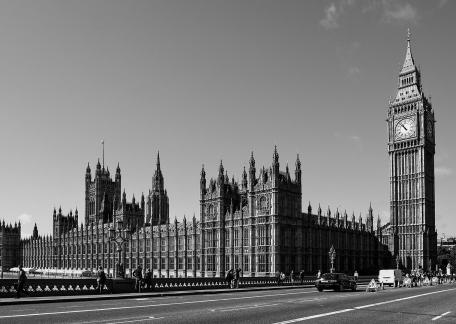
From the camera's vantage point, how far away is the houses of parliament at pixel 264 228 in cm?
7856

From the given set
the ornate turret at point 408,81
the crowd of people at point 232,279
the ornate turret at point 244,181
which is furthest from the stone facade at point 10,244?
the crowd of people at point 232,279

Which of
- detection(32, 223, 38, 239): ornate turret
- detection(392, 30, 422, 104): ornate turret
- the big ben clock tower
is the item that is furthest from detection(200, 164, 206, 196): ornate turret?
detection(32, 223, 38, 239): ornate turret

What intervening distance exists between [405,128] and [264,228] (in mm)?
51087

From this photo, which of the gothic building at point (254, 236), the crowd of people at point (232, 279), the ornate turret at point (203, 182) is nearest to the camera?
the crowd of people at point (232, 279)

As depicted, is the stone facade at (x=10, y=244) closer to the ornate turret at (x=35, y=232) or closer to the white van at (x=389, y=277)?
the ornate turret at (x=35, y=232)

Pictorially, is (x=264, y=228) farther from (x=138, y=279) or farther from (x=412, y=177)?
(x=412, y=177)

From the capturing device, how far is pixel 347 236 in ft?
312

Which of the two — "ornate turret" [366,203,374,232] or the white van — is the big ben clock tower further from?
the white van

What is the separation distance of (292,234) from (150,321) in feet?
199

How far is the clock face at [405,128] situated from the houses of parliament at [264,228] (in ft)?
0.66

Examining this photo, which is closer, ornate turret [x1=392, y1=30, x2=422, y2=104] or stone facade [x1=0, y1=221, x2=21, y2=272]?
ornate turret [x1=392, y1=30, x2=422, y2=104]

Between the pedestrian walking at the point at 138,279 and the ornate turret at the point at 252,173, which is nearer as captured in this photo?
the pedestrian walking at the point at 138,279

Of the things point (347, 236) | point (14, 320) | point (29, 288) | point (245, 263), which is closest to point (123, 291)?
point (29, 288)

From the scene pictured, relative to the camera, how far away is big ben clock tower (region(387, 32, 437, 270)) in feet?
358
